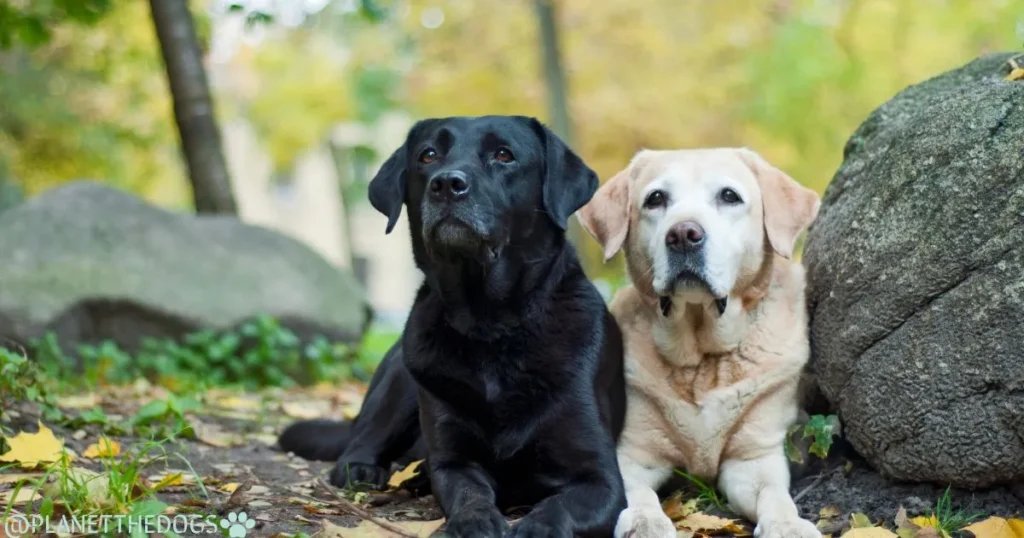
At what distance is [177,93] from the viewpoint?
7.95 meters

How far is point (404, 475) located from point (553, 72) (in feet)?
32.6

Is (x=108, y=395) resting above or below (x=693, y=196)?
below

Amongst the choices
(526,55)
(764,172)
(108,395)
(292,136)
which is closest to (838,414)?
(764,172)

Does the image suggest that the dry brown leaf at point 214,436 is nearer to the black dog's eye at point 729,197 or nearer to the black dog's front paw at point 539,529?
the black dog's front paw at point 539,529

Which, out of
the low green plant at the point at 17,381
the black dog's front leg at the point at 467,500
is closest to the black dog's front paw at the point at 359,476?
Answer: the black dog's front leg at the point at 467,500

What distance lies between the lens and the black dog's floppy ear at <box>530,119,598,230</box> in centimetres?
364

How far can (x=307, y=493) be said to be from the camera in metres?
3.71

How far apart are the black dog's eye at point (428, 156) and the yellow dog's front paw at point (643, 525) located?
4.92ft

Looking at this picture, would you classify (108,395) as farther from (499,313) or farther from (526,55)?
(526,55)

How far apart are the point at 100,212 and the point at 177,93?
119 centimetres

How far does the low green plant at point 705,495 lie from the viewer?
3727 millimetres

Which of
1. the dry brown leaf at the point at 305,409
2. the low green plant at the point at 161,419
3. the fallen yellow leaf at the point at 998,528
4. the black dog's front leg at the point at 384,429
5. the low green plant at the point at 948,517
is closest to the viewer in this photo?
the fallen yellow leaf at the point at 998,528

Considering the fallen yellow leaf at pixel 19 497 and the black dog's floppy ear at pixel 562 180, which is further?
the black dog's floppy ear at pixel 562 180

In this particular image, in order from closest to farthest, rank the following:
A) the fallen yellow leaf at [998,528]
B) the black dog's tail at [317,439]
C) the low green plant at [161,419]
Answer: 1. the fallen yellow leaf at [998,528]
2. the low green plant at [161,419]
3. the black dog's tail at [317,439]
